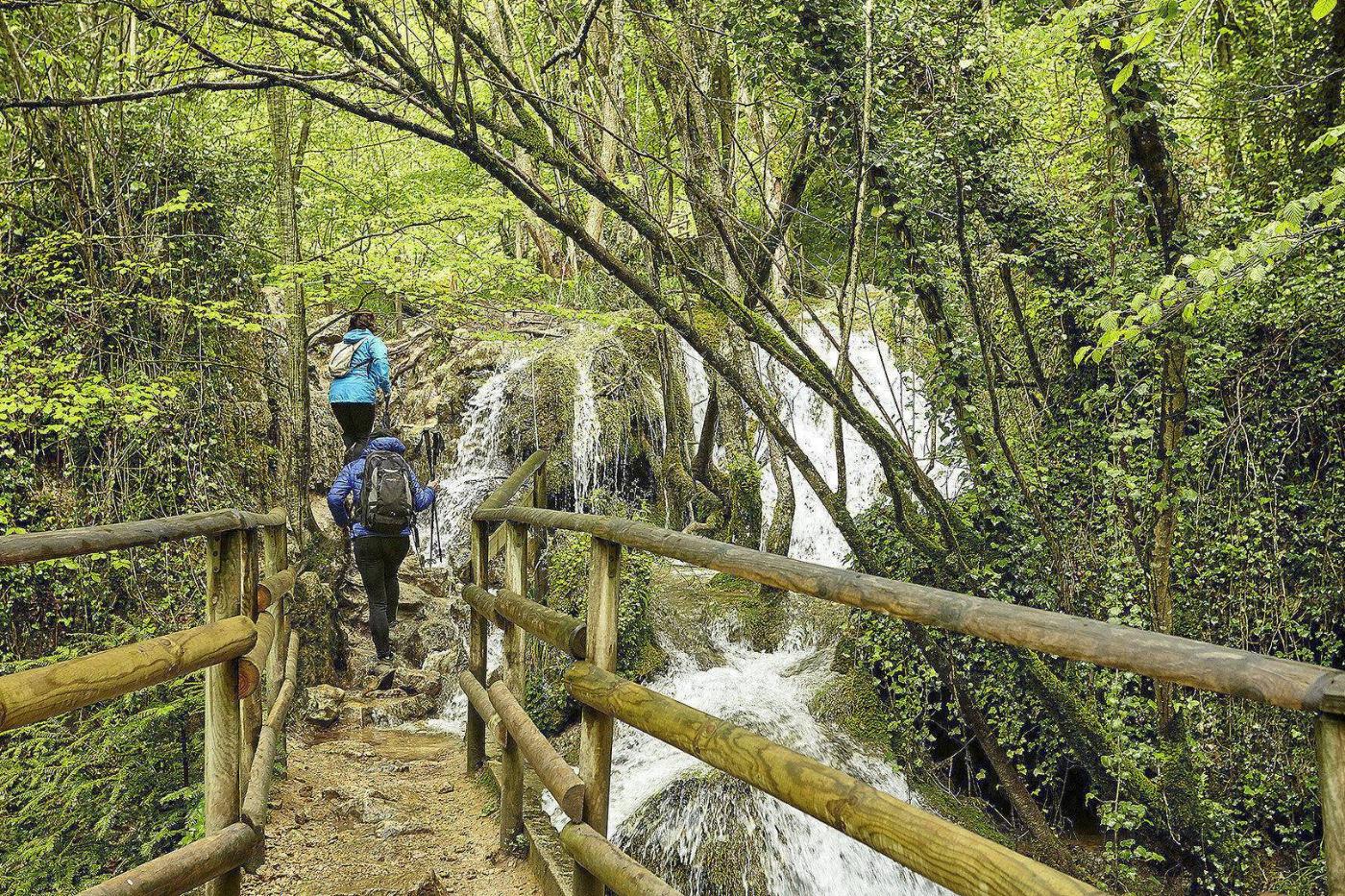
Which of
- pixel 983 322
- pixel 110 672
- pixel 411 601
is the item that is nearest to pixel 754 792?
pixel 983 322

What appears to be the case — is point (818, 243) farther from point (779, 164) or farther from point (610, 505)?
point (610, 505)

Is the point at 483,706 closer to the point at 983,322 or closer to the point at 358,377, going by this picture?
the point at 358,377

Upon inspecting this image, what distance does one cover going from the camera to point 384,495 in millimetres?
6305

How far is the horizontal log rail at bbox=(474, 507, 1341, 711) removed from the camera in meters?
1.17

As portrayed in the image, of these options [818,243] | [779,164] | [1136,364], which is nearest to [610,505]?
[779,164]

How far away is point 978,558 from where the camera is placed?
5.97m

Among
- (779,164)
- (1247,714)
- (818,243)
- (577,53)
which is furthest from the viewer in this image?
(818,243)

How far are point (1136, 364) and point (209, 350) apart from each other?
798 cm

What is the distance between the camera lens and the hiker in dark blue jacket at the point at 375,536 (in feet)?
21.3

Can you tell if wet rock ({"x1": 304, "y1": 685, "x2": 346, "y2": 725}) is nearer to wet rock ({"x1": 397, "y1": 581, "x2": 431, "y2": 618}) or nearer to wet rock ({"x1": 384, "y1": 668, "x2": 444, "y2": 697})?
wet rock ({"x1": 384, "y1": 668, "x2": 444, "y2": 697})

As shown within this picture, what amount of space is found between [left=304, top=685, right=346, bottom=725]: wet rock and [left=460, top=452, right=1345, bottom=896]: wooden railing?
415 cm

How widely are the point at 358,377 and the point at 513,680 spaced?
10.8 feet

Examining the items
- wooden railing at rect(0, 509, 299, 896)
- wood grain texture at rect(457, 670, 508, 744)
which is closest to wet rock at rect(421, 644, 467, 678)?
wood grain texture at rect(457, 670, 508, 744)

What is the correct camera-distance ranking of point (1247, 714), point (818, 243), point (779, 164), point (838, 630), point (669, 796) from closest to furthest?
point (1247, 714) → point (669, 796) → point (838, 630) → point (779, 164) → point (818, 243)
